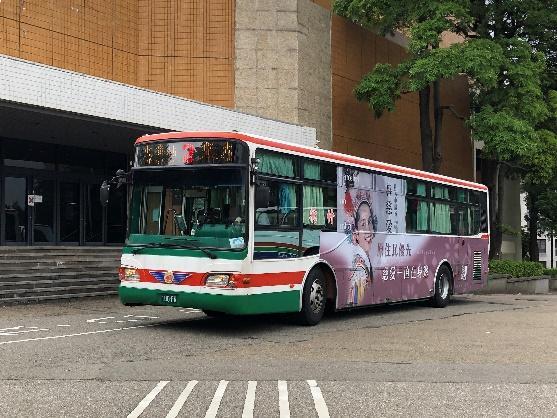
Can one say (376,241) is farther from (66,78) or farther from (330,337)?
(66,78)

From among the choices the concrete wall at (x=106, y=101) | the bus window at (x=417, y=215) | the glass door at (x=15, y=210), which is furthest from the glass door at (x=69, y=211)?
the bus window at (x=417, y=215)

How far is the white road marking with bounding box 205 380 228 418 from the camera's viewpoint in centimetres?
624

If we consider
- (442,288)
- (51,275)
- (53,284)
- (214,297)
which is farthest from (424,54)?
(214,297)

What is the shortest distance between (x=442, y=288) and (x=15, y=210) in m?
14.7

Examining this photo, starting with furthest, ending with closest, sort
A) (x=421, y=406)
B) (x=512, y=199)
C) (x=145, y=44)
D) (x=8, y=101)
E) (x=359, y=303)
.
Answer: (x=512, y=199) → (x=145, y=44) → (x=8, y=101) → (x=359, y=303) → (x=421, y=406)

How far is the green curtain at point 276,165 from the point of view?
38.9ft

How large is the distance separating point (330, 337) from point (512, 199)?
4408 centimetres

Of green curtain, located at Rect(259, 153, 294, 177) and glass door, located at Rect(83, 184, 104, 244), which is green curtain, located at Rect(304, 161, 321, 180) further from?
glass door, located at Rect(83, 184, 104, 244)

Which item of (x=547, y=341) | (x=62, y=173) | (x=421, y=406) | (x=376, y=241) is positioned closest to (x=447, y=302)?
(x=376, y=241)

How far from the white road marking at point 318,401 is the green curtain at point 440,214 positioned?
10.3 meters

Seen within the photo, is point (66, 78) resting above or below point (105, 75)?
below

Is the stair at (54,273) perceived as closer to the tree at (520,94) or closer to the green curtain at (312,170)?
the green curtain at (312,170)

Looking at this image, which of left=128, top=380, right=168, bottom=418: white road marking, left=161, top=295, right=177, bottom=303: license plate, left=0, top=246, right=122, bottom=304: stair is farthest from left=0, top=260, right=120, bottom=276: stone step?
left=128, top=380, right=168, bottom=418: white road marking

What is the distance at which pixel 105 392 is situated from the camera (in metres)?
7.11
